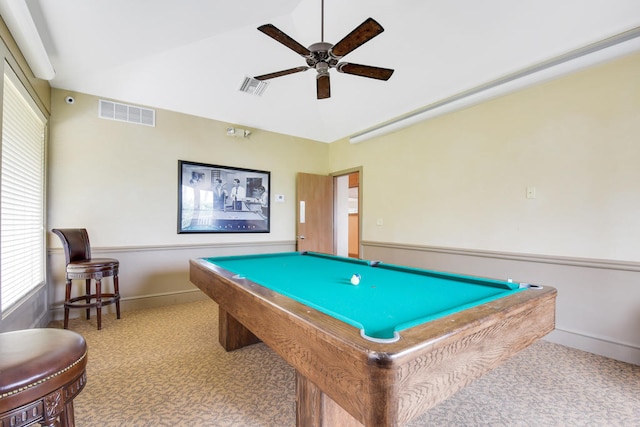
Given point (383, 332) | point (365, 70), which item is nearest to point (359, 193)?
point (365, 70)

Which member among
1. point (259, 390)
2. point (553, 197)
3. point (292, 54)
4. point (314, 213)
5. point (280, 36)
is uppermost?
point (292, 54)

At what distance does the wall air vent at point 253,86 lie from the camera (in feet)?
12.1

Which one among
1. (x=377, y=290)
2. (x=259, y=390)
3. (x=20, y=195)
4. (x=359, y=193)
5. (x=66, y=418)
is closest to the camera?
(x=66, y=418)

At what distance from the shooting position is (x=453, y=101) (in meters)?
3.18

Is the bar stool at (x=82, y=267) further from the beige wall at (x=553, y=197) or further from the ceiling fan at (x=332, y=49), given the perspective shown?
the beige wall at (x=553, y=197)

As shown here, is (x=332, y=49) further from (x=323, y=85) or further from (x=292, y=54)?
(x=292, y=54)

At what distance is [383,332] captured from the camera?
956mm

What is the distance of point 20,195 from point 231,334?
211cm

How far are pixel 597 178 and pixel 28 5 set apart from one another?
4.34m

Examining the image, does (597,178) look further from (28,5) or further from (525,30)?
(28,5)

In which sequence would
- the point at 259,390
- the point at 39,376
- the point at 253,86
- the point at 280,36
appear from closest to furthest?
the point at 39,376
the point at 259,390
the point at 280,36
the point at 253,86

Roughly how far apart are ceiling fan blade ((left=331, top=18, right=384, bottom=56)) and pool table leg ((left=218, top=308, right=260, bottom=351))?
2.21 m

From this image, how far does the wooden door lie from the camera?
4848 mm

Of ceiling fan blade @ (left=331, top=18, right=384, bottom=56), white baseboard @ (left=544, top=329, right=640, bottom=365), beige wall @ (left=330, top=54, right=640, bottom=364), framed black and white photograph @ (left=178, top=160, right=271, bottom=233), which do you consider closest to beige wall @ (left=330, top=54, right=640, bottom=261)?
beige wall @ (left=330, top=54, right=640, bottom=364)
